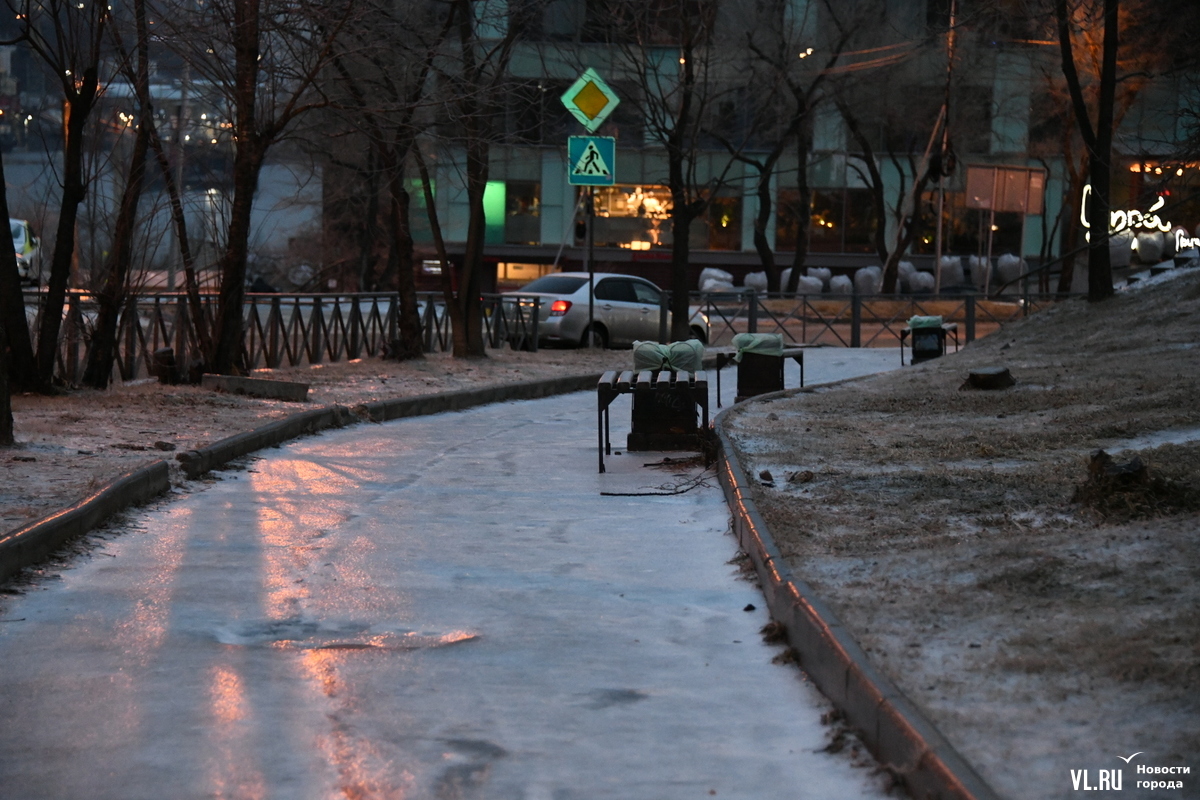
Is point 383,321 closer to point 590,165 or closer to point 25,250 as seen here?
point 590,165

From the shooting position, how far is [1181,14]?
60.5 feet

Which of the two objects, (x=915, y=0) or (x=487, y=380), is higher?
(x=915, y=0)

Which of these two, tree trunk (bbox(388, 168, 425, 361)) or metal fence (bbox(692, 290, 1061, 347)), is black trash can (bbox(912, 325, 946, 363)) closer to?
metal fence (bbox(692, 290, 1061, 347))

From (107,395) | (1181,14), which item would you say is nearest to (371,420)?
(107,395)

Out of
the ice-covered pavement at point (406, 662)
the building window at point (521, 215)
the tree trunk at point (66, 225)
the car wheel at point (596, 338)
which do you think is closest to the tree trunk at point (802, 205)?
the building window at point (521, 215)

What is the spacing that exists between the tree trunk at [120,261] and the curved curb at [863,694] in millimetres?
8807

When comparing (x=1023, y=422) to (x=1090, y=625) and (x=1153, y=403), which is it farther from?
(x=1090, y=625)

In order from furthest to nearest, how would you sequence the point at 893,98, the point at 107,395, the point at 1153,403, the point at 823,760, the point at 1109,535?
the point at 893,98, the point at 107,395, the point at 1153,403, the point at 1109,535, the point at 823,760

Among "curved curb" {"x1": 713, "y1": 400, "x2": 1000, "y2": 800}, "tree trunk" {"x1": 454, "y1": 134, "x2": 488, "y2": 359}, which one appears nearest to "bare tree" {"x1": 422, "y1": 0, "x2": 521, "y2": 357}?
"tree trunk" {"x1": 454, "y1": 134, "x2": 488, "y2": 359}

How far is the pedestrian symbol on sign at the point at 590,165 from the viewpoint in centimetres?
1833

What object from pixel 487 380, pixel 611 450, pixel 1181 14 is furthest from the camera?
pixel 1181 14

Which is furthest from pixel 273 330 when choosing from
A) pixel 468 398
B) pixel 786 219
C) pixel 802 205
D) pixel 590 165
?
pixel 786 219

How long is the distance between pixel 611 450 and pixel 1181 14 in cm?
1257

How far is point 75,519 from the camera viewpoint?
6668 mm
